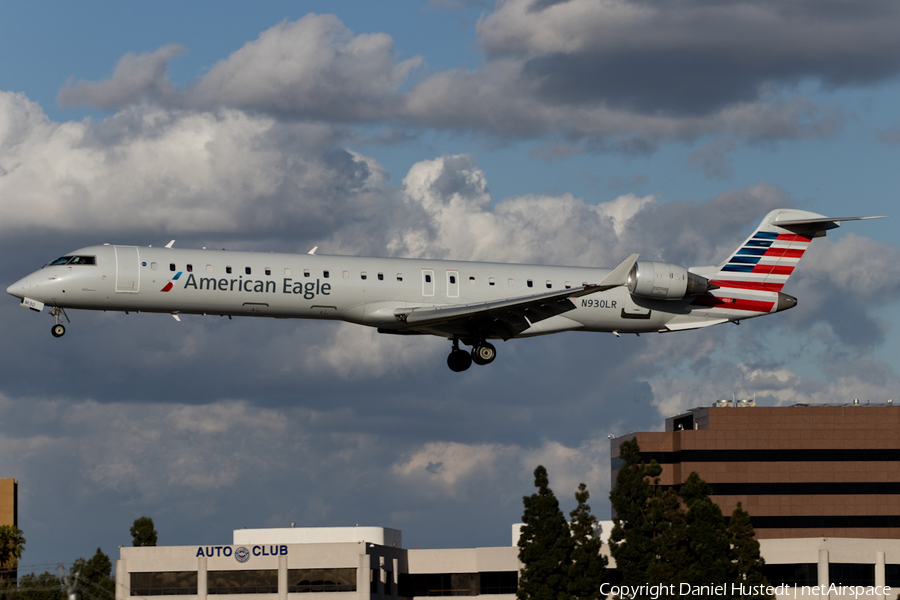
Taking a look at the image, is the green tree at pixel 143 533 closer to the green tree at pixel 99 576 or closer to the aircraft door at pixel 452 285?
the green tree at pixel 99 576

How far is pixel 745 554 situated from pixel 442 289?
1117 inches

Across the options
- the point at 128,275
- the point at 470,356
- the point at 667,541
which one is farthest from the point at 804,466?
the point at 128,275

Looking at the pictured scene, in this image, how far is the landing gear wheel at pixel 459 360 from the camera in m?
50.6

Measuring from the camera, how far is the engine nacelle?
48.2 m

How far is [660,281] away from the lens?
158ft

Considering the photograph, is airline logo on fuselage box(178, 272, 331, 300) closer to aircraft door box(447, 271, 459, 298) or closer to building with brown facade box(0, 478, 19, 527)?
aircraft door box(447, 271, 459, 298)

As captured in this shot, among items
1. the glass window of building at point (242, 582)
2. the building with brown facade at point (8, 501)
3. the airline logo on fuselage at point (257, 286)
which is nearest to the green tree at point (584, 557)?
the glass window of building at point (242, 582)

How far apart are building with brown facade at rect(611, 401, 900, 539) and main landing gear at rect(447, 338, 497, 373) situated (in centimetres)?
4875

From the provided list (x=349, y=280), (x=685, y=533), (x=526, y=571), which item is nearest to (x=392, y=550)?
(x=526, y=571)

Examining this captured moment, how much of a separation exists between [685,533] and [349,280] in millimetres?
29954

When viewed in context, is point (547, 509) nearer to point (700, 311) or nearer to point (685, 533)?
point (685, 533)

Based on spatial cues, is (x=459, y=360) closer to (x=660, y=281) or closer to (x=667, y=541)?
(x=660, y=281)

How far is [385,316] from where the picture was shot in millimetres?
45281

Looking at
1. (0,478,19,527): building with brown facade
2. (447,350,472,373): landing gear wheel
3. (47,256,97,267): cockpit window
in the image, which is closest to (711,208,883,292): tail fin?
(447,350,472,373): landing gear wheel
